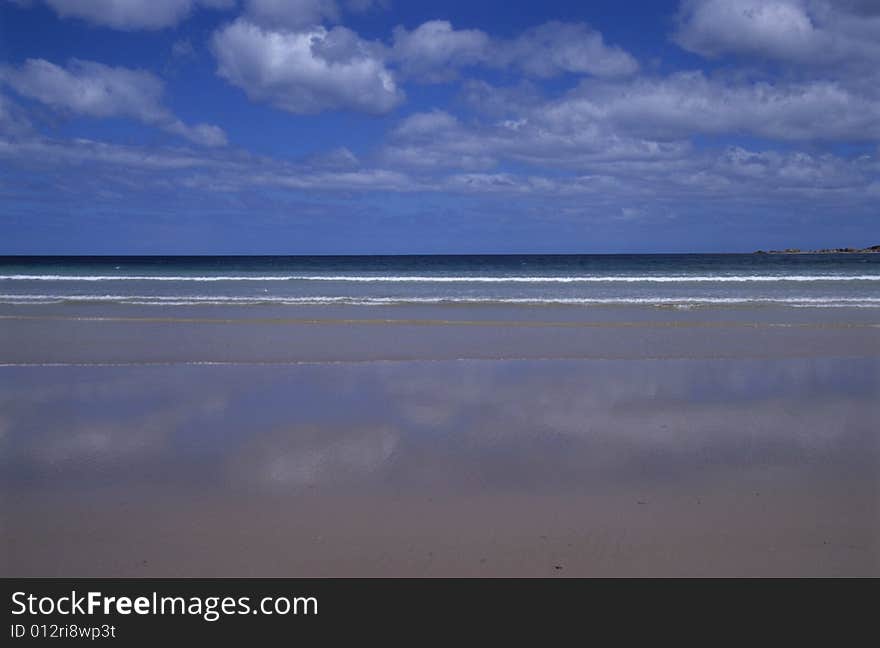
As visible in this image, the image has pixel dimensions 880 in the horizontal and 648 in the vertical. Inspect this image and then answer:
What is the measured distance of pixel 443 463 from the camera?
198 inches

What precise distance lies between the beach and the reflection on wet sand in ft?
0.07

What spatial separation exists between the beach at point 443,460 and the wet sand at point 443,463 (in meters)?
0.02

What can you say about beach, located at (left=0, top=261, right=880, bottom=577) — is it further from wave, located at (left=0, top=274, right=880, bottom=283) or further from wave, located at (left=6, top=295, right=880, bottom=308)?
wave, located at (left=0, top=274, right=880, bottom=283)

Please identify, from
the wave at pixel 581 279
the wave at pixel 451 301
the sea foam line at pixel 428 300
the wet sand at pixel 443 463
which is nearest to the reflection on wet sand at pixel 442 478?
the wet sand at pixel 443 463

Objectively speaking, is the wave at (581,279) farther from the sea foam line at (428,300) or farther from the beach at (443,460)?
A: the beach at (443,460)

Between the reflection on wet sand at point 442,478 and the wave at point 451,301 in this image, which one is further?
the wave at point 451,301

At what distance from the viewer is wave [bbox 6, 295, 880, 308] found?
63.1 feet

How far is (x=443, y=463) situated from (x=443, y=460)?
0.07 meters

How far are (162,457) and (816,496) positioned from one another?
4780 mm

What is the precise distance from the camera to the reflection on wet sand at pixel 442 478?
359cm

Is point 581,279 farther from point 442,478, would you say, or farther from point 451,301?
point 442,478

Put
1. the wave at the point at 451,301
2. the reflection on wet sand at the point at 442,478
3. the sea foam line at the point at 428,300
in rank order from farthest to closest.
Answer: the sea foam line at the point at 428,300, the wave at the point at 451,301, the reflection on wet sand at the point at 442,478

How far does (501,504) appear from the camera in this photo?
4.21 metres
